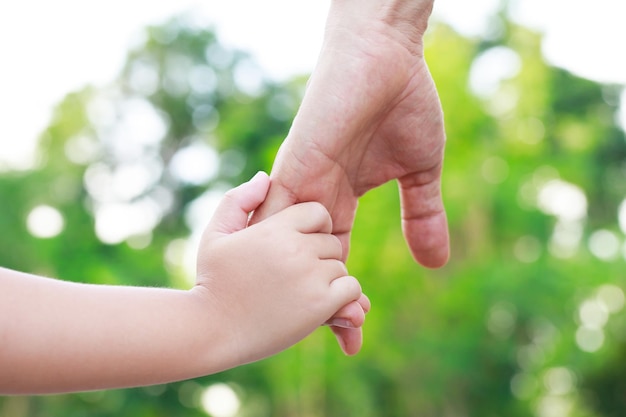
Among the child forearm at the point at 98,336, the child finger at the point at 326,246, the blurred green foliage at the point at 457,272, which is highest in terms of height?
the child finger at the point at 326,246

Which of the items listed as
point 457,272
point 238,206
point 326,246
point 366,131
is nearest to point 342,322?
point 326,246

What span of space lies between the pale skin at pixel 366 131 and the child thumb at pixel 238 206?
28 mm

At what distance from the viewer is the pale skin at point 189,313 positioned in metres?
1.24

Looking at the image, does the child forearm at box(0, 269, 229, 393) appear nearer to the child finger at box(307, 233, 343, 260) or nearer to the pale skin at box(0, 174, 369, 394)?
the pale skin at box(0, 174, 369, 394)

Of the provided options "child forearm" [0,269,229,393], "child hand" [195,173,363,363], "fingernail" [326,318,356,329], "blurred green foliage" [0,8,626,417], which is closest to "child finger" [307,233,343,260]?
"child hand" [195,173,363,363]

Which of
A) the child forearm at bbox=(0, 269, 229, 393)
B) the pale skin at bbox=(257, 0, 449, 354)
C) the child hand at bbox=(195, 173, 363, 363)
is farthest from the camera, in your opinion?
the pale skin at bbox=(257, 0, 449, 354)

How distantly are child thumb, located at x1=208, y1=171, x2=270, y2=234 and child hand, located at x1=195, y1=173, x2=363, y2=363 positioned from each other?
0.02m

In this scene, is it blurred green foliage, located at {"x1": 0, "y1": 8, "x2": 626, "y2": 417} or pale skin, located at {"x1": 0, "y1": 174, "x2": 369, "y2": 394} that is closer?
pale skin, located at {"x1": 0, "y1": 174, "x2": 369, "y2": 394}

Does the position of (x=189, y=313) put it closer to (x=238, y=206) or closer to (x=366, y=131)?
(x=238, y=206)

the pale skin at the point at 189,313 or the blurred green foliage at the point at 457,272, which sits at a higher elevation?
the pale skin at the point at 189,313

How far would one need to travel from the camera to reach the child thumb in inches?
57.5

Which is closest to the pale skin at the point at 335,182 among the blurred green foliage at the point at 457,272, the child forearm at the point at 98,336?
the child forearm at the point at 98,336

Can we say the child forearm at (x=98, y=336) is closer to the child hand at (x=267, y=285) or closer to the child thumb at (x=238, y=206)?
the child hand at (x=267, y=285)

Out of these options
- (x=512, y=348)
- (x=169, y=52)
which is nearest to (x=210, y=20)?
(x=169, y=52)
